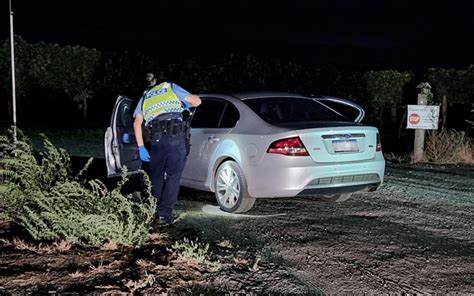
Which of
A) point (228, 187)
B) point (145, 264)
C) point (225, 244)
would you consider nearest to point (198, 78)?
point (228, 187)

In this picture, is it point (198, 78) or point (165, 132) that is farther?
point (198, 78)

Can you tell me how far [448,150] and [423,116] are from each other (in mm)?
946

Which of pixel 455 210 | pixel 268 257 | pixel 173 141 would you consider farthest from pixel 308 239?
pixel 455 210

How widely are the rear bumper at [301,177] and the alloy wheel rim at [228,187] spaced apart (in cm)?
26

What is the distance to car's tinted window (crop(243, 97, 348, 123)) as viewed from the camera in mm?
6984

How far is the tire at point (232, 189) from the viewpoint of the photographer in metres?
6.71

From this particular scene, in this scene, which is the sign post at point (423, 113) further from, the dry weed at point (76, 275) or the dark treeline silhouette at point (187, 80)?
the dark treeline silhouette at point (187, 80)

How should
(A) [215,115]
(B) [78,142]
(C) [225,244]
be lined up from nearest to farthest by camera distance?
(C) [225,244] < (A) [215,115] < (B) [78,142]

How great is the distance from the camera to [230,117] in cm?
715

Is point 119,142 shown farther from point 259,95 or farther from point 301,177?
point 301,177

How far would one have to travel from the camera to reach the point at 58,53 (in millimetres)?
28609

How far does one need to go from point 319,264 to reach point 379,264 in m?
0.51

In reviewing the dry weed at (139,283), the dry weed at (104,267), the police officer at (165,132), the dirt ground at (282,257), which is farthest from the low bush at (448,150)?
the dry weed at (139,283)

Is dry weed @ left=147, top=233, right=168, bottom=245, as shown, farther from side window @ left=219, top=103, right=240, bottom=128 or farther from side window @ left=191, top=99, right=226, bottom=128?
side window @ left=191, top=99, right=226, bottom=128
